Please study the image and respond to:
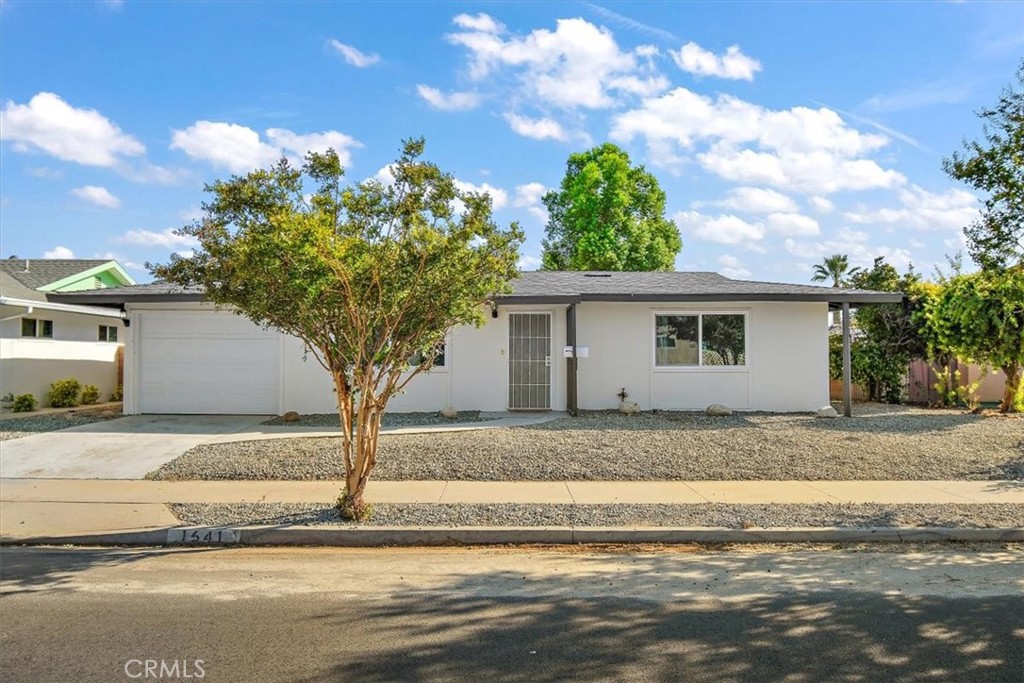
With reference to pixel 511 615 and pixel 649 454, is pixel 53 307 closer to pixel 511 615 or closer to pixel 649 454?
pixel 649 454

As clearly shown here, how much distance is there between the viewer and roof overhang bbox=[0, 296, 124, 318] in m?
15.6

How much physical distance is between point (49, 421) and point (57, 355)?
17.7 ft

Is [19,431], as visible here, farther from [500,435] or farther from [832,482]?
[832,482]

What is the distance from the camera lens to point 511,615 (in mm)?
4957

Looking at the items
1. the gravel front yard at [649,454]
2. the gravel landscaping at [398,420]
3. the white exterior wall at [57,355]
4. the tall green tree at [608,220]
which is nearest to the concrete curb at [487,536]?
the gravel front yard at [649,454]

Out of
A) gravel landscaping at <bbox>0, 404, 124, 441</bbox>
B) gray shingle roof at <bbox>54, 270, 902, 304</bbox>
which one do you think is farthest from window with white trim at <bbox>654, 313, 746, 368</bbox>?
gravel landscaping at <bbox>0, 404, 124, 441</bbox>

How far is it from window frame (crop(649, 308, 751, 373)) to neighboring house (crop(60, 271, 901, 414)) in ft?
0.07

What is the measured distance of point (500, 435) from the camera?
11.6 metres

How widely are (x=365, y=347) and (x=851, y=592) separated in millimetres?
4856

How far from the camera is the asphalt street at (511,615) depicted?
13.4 feet

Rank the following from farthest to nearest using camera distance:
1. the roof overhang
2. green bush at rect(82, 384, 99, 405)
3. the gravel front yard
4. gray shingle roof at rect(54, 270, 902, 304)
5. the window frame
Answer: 1. green bush at rect(82, 384, 99, 405)
2. the roof overhang
3. the window frame
4. gray shingle roof at rect(54, 270, 902, 304)
5. the gravel front yard

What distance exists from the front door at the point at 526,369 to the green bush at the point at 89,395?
11.3m

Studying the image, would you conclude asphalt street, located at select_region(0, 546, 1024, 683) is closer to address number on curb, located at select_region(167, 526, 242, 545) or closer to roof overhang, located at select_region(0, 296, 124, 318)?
address number on curb, located at select_region(167, 526, 242, 545)

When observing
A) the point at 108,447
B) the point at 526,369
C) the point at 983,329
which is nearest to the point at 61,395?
the point at 108,447
